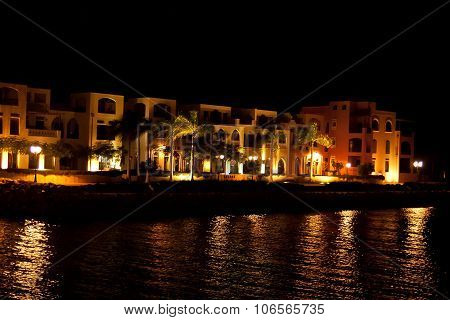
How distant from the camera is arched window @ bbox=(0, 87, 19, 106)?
47931 mm

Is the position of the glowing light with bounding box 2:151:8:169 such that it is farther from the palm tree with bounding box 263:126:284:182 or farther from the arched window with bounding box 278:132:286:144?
the arched window with bounding box 278:132:286:144

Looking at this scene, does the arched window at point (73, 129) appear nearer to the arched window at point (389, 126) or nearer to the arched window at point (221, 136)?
the arched window at point (221, 136)

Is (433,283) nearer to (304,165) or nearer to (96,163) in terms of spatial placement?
(96,163)

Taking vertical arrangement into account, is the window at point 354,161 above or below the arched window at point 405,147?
below

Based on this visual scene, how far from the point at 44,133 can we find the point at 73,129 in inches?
176

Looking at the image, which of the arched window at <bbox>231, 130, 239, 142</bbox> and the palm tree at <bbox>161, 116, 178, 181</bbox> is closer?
the palm tree at <bbox>161, 116, 178, 181</bbox>

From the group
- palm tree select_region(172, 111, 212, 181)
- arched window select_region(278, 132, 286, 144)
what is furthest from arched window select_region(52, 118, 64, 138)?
arched window select_region(278, 132, 286, 144)

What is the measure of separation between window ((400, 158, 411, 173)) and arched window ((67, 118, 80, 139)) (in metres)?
36.5

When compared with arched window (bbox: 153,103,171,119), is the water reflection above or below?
below

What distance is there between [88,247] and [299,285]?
8.44 metres

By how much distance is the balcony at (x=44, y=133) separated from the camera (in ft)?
159

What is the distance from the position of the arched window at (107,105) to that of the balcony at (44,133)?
4.98 metres

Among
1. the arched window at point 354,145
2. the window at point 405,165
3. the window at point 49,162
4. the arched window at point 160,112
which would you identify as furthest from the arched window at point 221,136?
the window at point 405,165
